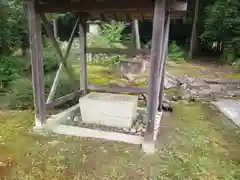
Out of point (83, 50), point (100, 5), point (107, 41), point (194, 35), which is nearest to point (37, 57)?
point (100, 5)

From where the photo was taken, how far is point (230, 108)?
574cm

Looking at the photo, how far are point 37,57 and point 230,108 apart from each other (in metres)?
4.80

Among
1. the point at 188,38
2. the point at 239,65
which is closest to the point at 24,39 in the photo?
the point at 239,65

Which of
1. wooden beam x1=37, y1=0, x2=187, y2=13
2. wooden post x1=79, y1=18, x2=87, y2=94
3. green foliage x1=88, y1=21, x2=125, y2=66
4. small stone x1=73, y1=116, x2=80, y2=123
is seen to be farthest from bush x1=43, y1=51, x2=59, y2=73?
green foliage x1=88, y1=21, x2=125, y2=66

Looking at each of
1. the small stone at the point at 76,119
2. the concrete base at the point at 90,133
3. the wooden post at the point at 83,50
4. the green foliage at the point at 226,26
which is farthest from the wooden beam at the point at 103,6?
the green foliage at the point at 226,26

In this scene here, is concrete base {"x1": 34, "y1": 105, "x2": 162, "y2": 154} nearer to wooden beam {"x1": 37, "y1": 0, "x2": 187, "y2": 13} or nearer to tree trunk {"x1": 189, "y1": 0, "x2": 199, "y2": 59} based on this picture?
wooden beam {"x1": 37, "y1": 0, "x2": 187, "y2": 13}

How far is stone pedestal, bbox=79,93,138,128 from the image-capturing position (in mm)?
4164

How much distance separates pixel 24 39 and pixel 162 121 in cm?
544

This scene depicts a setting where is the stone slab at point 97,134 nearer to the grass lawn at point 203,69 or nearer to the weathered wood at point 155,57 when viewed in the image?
the weathered wood at point 155,57

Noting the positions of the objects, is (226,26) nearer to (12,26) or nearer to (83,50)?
(83,50)

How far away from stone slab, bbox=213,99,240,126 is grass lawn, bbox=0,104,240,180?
604 millimetres

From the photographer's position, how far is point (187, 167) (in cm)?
305

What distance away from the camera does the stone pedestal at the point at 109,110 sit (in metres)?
4.16

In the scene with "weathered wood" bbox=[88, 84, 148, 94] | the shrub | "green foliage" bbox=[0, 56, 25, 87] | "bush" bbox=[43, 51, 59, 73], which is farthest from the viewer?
"bush" bbox=[43, 51, 59, 73]
